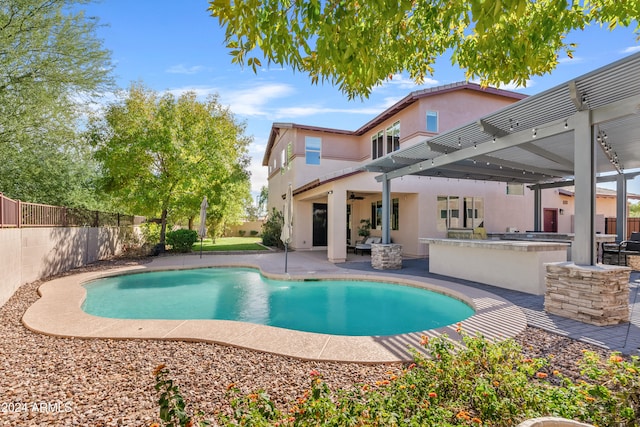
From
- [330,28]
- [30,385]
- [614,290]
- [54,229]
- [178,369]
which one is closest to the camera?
[330,28]

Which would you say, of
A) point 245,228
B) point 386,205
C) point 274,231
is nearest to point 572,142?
point 386,205

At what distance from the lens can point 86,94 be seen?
11.8 m

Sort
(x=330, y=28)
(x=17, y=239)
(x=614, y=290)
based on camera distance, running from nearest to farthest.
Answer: (x=330, y=28) < (x=614, y=290) < (x=17, y=239)

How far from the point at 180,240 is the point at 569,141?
60.3 ft

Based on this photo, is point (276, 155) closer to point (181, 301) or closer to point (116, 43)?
point (116, 43)

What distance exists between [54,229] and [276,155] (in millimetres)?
17061

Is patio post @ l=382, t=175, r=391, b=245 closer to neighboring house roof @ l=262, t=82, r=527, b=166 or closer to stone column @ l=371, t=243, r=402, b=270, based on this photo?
stone column @ l=371, t=243, r=402, b=270

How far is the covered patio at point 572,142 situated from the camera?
19.0 ft

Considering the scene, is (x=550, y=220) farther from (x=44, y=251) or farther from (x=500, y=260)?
(x=44, y=251)

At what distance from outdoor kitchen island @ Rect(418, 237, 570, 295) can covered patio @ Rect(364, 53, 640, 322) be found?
5.82ft

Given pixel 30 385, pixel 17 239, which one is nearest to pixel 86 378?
pixel 30 385

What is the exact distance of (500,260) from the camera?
9.41 metres

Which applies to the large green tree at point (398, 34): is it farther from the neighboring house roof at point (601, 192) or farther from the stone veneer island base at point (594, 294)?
the neighboring house roof at point (601, 192)

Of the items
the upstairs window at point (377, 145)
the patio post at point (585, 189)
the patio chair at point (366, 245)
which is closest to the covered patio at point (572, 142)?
the patio post at point (585, 189)
